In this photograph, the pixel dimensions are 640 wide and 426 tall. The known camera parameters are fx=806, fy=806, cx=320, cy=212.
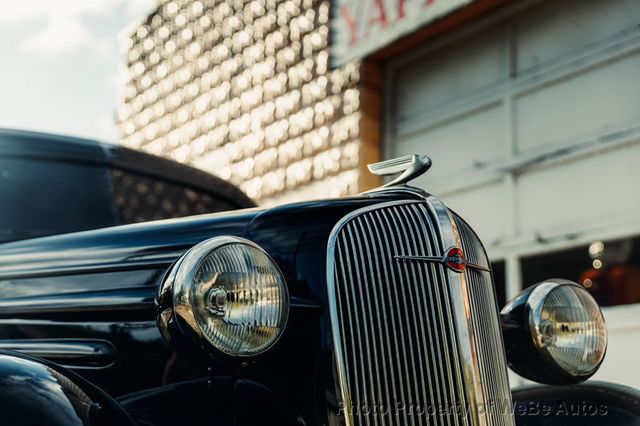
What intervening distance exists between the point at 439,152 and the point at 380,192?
312 centimetres

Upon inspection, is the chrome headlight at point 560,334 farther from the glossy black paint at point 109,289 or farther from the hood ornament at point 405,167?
the glossy black paint at point 109,289

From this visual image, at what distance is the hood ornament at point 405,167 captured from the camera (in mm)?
2232

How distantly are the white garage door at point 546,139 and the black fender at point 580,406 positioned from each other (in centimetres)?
170

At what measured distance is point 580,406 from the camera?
240 cm

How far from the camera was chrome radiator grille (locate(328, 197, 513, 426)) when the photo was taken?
183 centimetres

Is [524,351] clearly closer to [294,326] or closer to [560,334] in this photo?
[560,334]

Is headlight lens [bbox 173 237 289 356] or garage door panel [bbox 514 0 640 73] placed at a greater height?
garage door panel [bbox 514 0 640 73]

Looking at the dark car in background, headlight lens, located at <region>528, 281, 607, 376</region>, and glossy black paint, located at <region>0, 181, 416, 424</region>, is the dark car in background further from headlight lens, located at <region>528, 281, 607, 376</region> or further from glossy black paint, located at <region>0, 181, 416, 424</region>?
headlight lens, located at <region>528, 281, 607, 376</region>

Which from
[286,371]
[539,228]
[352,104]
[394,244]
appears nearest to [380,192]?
[394,244]

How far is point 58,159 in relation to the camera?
2.96 m

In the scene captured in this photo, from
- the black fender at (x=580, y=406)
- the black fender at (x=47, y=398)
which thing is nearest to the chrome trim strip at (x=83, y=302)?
the black fender at (x=47, y=398)

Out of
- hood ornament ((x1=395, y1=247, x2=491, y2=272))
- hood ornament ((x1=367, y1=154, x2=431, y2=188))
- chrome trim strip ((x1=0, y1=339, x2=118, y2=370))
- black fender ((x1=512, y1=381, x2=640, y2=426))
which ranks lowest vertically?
black fender ((x1=512, y1=381, x2=640, y2=426))

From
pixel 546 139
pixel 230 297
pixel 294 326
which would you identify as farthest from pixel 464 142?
pixel 230 297

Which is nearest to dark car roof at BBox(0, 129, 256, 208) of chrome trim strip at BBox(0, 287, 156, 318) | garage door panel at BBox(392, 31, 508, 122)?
chrome trim strip at BBox(0, 287, 156, 318)
